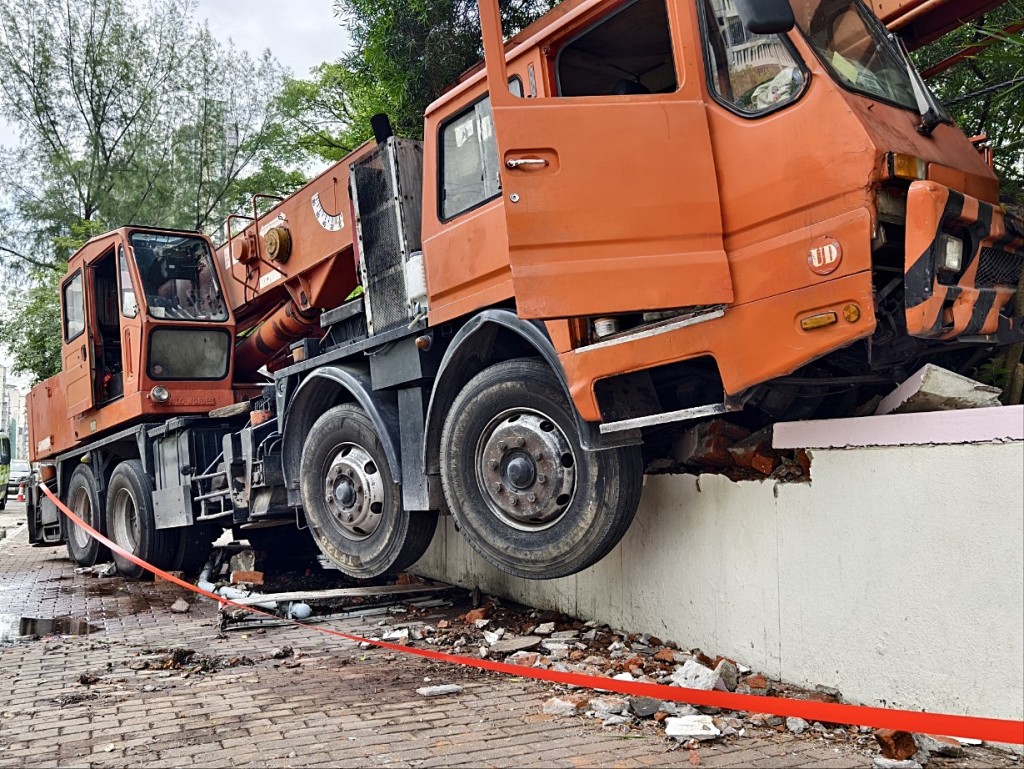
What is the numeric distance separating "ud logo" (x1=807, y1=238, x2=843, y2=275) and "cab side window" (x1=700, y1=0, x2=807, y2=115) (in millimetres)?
645

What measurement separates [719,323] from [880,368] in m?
0.78

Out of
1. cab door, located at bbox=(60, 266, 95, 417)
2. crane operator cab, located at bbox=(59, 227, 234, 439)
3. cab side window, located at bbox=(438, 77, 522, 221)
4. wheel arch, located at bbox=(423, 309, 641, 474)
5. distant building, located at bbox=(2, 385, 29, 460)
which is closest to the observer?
wheel arch, located at bbox=(423, 309, 641, 474)

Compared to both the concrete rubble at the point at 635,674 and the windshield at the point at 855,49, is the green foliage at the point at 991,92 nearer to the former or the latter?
the windshield at the point at 855,49

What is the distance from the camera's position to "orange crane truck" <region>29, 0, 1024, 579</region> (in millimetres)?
3832

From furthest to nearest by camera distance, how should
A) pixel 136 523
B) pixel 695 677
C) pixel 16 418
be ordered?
1. pixel 16 418
2. pixel 136 523
3. pixel 695 677

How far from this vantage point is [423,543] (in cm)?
625

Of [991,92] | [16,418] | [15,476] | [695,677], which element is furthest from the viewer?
[16,418]

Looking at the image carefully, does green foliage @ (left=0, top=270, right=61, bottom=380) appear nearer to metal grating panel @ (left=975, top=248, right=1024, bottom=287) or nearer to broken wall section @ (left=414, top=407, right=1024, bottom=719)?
broken wall section @ (left=414, top=407, right=1024, bottom=719)

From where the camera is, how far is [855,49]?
4250mm

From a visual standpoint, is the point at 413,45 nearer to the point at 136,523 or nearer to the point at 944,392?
the point at 136,523

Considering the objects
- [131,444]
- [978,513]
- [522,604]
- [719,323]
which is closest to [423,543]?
[522,604]

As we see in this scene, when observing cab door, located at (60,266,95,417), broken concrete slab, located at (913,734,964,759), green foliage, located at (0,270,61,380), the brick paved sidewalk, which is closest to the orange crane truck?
the brick paved sidewalk

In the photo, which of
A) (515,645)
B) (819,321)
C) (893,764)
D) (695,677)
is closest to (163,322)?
(515,645)

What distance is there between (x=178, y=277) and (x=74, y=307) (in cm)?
181
